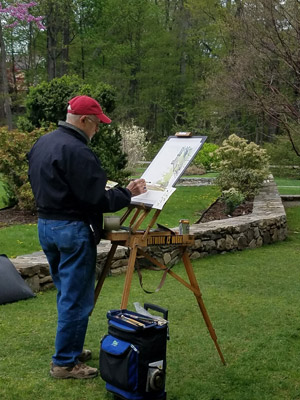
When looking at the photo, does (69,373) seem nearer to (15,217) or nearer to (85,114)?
(85,114)

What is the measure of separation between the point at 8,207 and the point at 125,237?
9.15m

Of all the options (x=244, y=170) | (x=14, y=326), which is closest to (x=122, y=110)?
(x=244, y=170)

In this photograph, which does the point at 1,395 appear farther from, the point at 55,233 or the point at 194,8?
the point at 194,8

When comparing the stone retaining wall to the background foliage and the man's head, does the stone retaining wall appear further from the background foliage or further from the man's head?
the background foliage

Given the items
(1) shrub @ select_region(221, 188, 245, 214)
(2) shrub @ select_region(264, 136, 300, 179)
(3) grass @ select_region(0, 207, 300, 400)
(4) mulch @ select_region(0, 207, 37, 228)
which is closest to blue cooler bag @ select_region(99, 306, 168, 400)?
(3) grass @ select_region(0, 207, 300, 400)

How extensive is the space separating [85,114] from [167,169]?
0.91m

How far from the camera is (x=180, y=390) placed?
13.0 feet

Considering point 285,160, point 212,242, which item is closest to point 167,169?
point 212,242

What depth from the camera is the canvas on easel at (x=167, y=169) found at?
14.0ft

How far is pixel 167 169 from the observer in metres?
4.52

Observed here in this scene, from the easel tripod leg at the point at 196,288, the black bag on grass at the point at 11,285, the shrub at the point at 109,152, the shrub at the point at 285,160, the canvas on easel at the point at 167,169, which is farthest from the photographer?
the shrub at the point at 285,160

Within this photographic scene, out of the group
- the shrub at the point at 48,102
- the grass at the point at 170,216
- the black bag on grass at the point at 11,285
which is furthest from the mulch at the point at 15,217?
the black bag on grass at the point at 11,285

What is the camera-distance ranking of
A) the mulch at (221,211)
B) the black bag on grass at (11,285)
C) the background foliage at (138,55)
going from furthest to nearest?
1. the background foliage at (138,55)
2. the mulch at (221,211)
3. the black bag on grass at (11,285)

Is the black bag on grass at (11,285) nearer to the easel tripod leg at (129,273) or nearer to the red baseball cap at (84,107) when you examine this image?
the easel tripod leg at (129,273)
